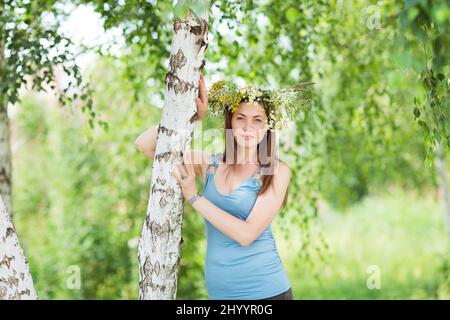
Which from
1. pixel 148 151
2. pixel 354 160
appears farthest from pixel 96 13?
pixel 354 160

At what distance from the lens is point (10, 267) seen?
2221 mm

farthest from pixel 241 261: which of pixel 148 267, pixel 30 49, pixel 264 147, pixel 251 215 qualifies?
pixel 30 49

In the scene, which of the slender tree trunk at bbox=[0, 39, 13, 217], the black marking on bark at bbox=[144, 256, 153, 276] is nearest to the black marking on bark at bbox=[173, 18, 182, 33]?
the black marking on bark at bbox=[144, 256, 153, 276]

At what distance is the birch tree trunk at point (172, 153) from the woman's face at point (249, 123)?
0.94ft

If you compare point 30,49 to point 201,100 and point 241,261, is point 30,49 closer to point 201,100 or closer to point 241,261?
point 201,100

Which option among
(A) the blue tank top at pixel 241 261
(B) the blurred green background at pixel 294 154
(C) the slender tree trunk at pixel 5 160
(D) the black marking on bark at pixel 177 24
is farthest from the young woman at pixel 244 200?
(C) the slender tree trunk at pixel 5 160

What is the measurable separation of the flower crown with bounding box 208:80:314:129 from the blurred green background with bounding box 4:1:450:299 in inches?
12.3

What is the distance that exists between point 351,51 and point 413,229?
5.85 m

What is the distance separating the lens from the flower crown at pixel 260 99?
2.49 meters

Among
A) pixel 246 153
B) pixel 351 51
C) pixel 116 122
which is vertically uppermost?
pixel 351 51

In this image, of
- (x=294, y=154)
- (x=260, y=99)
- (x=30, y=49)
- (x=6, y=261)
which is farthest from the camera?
(x=294, y=154)

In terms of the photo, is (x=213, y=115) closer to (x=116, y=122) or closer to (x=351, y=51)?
(x=351, y=51)

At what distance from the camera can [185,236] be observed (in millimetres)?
5973

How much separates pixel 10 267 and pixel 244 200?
91 cm
